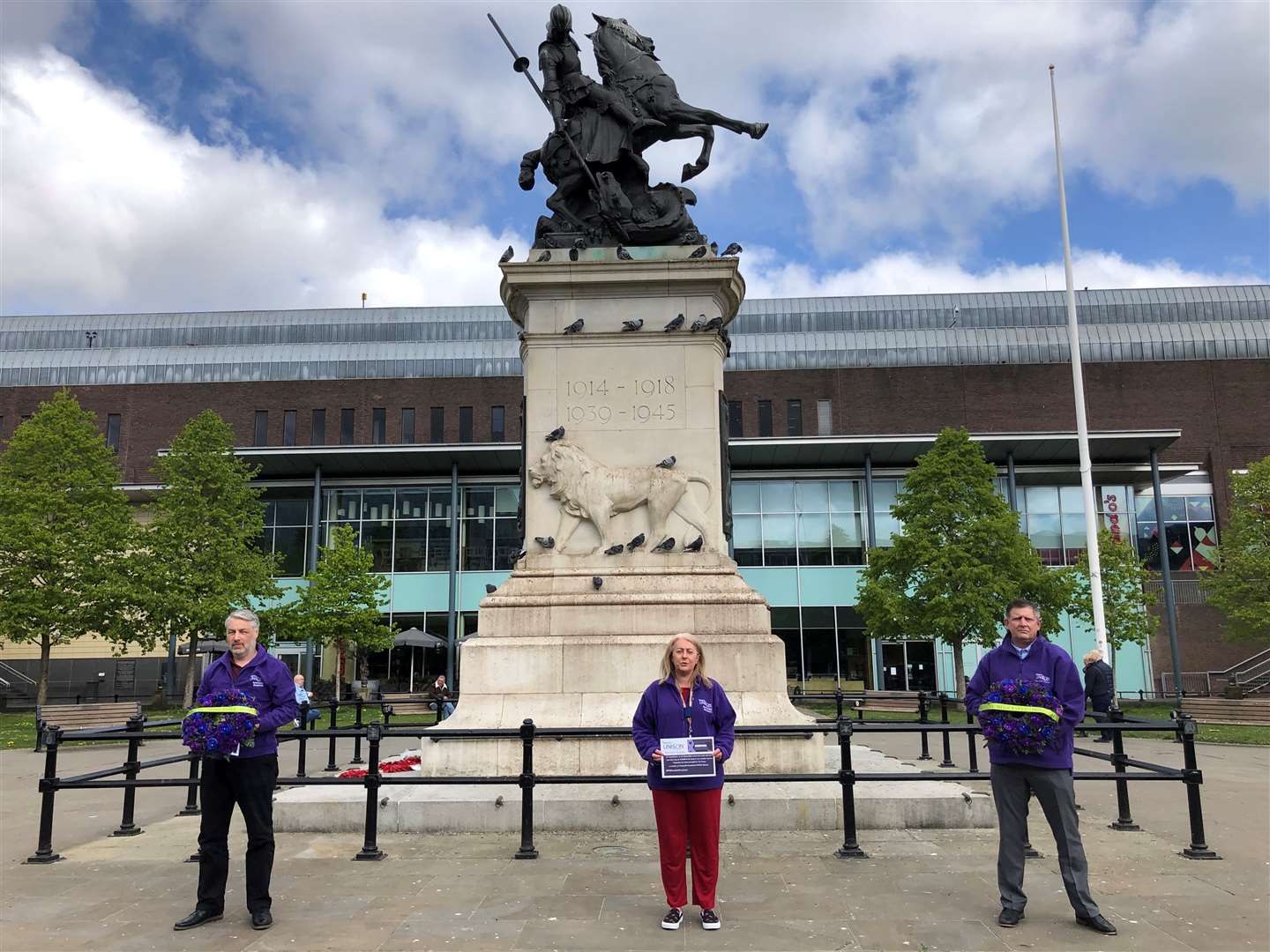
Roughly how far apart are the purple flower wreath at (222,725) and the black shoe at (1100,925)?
5159 millimetres

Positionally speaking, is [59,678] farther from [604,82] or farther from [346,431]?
[604,82]

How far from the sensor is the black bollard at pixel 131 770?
8.76 m

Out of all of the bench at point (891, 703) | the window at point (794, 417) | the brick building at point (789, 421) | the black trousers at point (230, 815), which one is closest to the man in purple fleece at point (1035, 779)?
the black trousers at point (230, 815)

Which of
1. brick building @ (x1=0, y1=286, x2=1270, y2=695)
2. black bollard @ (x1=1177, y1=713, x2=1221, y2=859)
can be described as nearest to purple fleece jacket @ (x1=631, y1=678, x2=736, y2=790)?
black bollard @ (x1=1177, y1=713, x2=1221, y2=859)

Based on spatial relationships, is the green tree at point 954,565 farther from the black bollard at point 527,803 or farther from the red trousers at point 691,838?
the red trousers at point 691,838

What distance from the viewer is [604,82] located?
42.1 ft

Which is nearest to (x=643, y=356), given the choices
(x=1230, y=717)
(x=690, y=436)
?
(x=690, y=436)

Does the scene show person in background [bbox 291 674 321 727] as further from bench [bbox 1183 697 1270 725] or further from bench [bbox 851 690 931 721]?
bench [bbox 1183 697 1270 725]

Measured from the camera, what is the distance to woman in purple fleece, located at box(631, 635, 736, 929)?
5.98m

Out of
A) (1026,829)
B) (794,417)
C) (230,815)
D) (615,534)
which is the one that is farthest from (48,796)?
(794,417)

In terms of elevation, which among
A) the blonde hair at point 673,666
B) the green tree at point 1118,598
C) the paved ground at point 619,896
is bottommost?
the paved ground at point 619,896

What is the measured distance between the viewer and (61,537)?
34562mm

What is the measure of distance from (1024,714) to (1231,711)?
24.8 m

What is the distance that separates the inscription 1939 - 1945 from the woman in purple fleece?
5308mm
